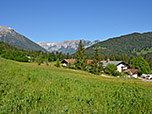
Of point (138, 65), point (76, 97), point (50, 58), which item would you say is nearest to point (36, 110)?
point (76, 97)

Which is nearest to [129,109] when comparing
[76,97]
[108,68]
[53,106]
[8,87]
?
[76,97]

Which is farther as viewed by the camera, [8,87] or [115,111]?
[8,87]

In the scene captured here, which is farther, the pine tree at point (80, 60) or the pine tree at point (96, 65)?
the pine tree at point (80, 60)

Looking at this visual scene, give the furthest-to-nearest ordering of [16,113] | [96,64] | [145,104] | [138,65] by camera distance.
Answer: [138,65] → [96,64] → [145,104] → [16,113]

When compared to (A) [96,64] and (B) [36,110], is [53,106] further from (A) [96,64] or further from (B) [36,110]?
(A) [96,64]

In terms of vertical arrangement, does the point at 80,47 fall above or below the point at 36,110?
above

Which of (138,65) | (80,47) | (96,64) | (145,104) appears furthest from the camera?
(138,65)

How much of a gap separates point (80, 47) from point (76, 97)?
5862cm

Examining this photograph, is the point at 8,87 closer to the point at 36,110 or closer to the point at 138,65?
the point at 36,110

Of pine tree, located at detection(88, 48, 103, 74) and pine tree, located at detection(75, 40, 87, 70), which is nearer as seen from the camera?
pine tree, located at detection(88, 48, 103, 74)

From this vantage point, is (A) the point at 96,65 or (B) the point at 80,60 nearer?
(A) the point at 96,65

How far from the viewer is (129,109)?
5.11m

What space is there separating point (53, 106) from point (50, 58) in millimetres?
142136

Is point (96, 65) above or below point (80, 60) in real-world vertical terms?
below
